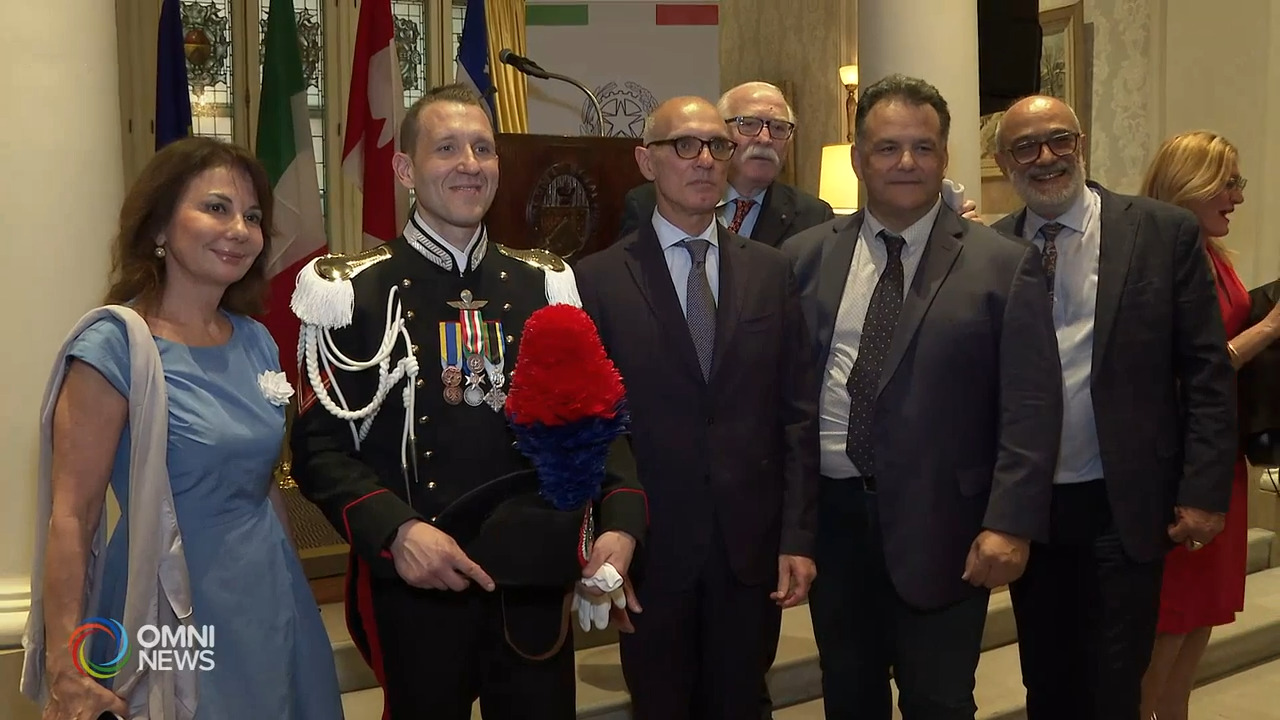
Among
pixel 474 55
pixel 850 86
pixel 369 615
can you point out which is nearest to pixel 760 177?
pixel 369 615

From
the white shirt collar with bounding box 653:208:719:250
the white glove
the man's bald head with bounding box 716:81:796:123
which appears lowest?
the white glove

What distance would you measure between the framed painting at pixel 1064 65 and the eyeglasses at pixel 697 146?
3393mm

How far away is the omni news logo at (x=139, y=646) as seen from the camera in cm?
174

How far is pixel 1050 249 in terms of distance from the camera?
8.40 feet

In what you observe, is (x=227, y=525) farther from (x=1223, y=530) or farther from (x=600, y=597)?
(x=1223, y=530)

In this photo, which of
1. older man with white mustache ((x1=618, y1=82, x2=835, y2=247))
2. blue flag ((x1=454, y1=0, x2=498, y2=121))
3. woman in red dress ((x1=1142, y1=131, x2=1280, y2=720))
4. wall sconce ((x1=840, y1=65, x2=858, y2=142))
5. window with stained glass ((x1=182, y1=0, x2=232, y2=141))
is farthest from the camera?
window with stained glass ((x1=182, y1=0, x2=232, y2=141))

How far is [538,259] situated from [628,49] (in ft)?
29.1

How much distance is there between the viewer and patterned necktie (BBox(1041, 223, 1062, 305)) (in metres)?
2.54

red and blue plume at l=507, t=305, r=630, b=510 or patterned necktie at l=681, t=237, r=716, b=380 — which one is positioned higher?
patterned necktie at l=681, t=237, r=716, b=380

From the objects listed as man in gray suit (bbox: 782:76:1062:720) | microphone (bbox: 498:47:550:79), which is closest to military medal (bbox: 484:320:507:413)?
man in gray suit (bbox: 782:76:1062:720)

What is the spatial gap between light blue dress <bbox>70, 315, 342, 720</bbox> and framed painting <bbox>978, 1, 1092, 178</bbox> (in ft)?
13.8

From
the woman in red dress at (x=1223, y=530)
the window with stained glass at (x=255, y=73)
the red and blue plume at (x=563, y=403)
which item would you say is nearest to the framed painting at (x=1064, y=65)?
the woman in red dress at (x=1223, y=530)

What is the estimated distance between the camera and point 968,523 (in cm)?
226

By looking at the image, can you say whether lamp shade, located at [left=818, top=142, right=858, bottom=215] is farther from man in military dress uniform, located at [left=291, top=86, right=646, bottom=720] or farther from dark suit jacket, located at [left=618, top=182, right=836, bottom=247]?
man in military dress uniform, located at [left=291, top=86, right=646, bottom=720]
